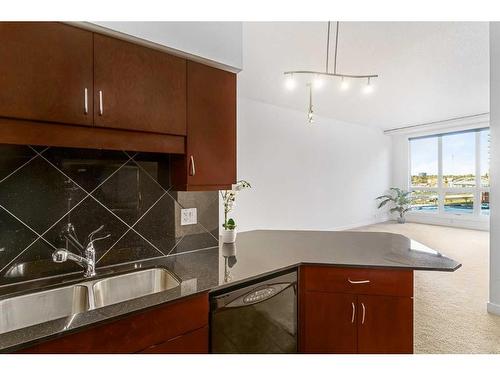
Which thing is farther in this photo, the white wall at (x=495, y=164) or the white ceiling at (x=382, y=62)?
the white ceiling at (x=382, y=62)

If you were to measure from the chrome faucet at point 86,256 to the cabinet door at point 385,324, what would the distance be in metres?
1.47

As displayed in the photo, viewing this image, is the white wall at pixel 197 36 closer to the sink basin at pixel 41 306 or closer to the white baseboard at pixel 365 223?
the sink basin at pixel 41 306

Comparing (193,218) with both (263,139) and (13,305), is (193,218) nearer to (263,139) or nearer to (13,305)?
(13,305)

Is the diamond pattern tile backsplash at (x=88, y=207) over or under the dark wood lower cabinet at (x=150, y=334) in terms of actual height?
over

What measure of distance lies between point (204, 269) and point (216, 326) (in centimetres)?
32

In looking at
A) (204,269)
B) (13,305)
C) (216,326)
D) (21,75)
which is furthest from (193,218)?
(21,75)

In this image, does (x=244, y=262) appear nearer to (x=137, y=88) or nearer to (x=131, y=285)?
(x=131, y=285)

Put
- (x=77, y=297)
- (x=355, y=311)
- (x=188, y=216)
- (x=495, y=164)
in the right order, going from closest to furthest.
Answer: (x=77, y=297), (x=355, y=311), (x=188, y=216), (x=495, y=164)

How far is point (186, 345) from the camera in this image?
1.28 metres

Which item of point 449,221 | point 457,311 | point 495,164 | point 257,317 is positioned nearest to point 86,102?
point 257,317

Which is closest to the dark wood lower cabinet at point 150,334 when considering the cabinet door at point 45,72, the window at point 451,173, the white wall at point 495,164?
the cabinet door at point 45,72

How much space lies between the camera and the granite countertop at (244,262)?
3.43ft

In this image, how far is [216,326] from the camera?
138 centimetres

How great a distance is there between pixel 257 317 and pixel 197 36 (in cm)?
156
